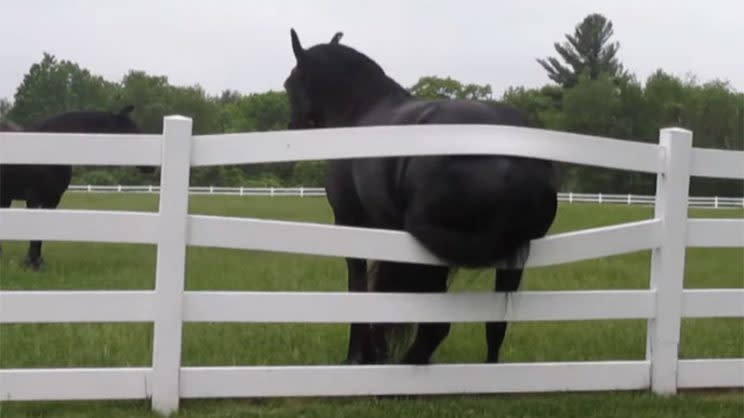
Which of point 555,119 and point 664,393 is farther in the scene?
point 555,119

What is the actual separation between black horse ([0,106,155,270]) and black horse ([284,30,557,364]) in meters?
5.31

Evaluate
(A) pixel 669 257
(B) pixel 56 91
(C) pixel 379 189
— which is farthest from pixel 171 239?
(B) pixel 56 91

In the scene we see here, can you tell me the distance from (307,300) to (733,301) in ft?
7.84

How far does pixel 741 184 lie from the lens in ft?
133

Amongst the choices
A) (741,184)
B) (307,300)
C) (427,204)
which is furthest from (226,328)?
(741,184)

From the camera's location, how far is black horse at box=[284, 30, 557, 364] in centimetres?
398

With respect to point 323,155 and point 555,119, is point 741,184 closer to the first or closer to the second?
point 555,119

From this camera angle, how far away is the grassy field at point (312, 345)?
4227 mm

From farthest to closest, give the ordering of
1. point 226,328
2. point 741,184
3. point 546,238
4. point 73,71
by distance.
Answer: point 73,71
point 741,184
point 226,328
point 546,238

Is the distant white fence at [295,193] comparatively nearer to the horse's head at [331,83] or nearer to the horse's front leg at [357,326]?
the horse's head at [331,83]

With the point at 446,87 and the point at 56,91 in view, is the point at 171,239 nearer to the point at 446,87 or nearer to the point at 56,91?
the point at 446,87

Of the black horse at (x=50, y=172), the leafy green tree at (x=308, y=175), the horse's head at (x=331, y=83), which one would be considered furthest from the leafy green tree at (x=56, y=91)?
the horse's head at (x=331, y=83)

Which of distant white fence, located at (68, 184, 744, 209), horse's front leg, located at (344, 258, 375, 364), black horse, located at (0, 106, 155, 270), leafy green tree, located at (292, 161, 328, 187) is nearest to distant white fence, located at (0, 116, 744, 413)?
horse's front leg, located at (344, 258, 375, 364)

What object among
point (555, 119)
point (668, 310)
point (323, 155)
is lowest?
point (668, 310)
